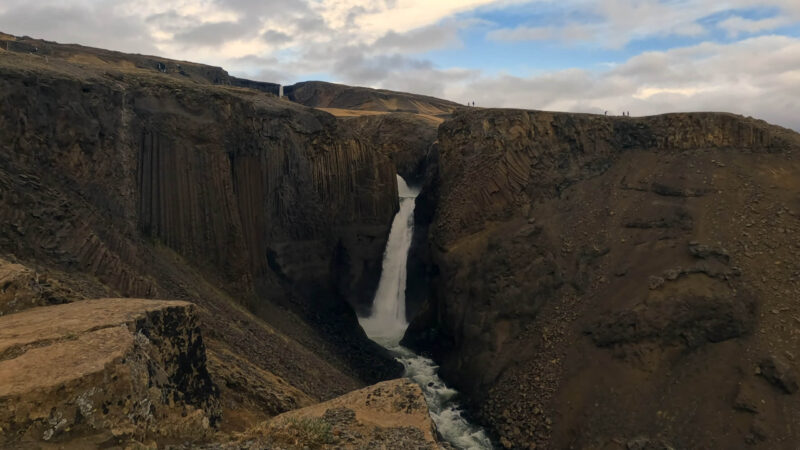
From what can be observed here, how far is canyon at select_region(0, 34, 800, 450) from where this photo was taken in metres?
8.12

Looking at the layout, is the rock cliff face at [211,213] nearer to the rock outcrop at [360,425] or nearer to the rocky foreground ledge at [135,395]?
the rocky foreground ledge at [135,395]

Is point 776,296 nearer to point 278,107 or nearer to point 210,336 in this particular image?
point 210,336

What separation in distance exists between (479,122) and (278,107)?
956cm

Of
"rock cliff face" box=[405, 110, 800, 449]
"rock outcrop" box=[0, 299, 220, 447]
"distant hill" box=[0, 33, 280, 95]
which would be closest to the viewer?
"rock outcrop" box=[0, 299, 220, 447]

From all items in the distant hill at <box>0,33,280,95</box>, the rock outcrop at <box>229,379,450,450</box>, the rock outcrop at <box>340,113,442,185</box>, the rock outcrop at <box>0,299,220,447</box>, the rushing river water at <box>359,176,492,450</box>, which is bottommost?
the rushing river water at <box>359,176,492,450</box>

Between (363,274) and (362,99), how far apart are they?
1651 inches

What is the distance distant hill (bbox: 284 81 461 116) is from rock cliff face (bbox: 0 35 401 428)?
36641 millimetres

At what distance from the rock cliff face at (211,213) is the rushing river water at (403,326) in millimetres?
980

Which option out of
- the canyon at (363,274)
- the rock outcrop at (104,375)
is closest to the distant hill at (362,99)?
the canyon at (363,274)

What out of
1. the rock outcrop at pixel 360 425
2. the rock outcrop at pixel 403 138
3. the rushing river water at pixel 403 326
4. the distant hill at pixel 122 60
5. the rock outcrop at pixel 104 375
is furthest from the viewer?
the distant hill at pixel 122 60

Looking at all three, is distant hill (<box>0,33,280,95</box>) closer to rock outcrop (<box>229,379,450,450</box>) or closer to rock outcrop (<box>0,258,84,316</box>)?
rock outcrop (<box>0,258,84,316</box>)

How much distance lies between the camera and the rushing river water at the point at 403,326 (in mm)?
20094

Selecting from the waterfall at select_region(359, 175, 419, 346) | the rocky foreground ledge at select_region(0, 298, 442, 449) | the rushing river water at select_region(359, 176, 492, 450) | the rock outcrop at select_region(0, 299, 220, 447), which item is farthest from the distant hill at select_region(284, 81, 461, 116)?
the rock outcrop at select_region(0, 299, 220, 447)

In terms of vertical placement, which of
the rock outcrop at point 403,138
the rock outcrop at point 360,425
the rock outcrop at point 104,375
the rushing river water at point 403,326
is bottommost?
the rushing river water at point 403,326
